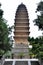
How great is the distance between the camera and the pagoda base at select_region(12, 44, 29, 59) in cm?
7188

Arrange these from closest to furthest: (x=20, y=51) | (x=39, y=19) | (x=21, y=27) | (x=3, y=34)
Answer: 1. (x=39, y=19)
2. (x=3, y=34)
3. (x=20, y=51)
4. (x=21, y=27)

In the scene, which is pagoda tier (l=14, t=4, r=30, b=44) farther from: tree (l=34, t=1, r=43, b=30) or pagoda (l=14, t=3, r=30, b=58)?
tree (l=34, t=1, r=43, b=30)

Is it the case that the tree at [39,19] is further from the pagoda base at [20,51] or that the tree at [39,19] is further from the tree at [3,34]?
the pagoda base at [20,51]

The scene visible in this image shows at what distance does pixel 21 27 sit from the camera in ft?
269

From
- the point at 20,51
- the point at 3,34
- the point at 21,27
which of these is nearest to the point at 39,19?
the point at 3,34

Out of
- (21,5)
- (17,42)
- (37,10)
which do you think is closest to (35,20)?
(37,10)

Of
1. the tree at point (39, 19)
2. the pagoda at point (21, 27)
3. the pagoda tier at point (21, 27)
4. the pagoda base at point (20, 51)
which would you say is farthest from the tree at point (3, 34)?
the pagoda tier at point (21, 27)

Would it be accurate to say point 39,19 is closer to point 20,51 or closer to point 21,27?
point 20,51

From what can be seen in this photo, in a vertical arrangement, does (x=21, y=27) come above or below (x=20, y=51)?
above

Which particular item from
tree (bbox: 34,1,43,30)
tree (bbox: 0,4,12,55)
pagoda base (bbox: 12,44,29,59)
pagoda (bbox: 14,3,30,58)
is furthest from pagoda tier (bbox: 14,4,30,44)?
tree (bbox: 34,1,43,30)

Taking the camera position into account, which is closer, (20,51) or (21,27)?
(20,51)

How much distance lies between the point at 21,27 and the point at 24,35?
2.50 metres

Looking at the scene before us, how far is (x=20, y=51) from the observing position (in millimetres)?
73625

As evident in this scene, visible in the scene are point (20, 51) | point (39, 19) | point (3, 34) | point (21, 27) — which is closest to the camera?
point (39, 19)
